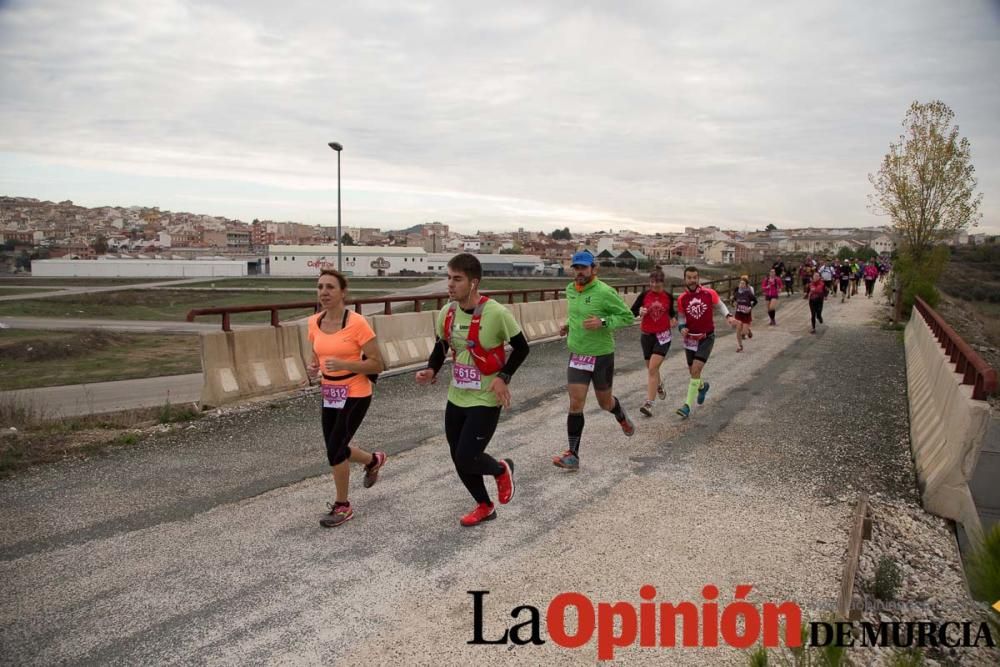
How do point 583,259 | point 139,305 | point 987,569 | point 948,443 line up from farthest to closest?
point 139,305
point 583,259
point 948,443
point 987,569

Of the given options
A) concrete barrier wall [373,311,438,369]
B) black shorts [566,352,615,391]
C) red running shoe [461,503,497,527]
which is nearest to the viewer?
red running shoe [461,503,497,527]

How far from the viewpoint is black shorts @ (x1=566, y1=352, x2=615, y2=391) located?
22.2 ft

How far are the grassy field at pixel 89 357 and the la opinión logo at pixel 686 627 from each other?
774 inches

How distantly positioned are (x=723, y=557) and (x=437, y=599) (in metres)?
1.97

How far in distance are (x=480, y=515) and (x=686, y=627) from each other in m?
1.84

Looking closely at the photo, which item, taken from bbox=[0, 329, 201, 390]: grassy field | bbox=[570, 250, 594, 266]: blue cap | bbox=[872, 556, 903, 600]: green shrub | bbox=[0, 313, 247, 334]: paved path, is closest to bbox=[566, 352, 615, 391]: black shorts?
bbox=[570, 250, 594, 266]: blue cap

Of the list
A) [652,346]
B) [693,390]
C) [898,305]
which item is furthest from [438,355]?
[898,305]

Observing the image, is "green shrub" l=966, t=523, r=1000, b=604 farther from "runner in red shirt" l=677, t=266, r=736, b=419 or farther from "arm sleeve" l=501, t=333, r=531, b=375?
"runner in red shirt" l=677, t=266, r=736, b=419

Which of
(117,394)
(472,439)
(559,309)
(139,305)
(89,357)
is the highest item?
(472,439)

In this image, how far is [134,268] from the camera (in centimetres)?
10775

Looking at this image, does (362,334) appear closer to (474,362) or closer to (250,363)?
(474,362)

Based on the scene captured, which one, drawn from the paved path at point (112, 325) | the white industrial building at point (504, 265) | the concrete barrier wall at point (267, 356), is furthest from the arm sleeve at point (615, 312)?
the white industrial building at point (504, 265)

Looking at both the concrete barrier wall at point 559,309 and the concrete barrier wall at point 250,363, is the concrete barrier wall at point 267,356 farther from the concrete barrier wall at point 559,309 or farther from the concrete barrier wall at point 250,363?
the concrete barrier wall at point 559,309

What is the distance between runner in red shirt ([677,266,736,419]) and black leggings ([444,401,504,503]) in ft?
15.1
